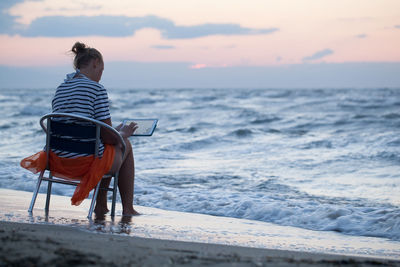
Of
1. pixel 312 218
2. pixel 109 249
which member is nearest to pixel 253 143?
pixel 312 218

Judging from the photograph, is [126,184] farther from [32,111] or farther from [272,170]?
[32,111]

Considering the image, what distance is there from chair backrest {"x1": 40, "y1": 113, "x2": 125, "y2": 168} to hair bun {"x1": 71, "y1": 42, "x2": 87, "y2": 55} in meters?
0.57

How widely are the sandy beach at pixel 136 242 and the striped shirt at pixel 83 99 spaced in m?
0.69

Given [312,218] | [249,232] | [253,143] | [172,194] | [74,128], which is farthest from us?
[253,143]

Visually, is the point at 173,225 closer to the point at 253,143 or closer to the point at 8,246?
the point at 8,246

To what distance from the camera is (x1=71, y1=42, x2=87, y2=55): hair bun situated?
160 inches

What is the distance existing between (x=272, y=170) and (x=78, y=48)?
4718 millimetres

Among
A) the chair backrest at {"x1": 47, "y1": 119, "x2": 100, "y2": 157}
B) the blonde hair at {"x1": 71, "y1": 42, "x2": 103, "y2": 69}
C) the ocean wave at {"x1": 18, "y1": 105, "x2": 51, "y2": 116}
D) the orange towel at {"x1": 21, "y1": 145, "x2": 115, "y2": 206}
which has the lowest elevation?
the ocean wave at {"x1": 18, "y1": 105, "x2": 51, "y2": 116}

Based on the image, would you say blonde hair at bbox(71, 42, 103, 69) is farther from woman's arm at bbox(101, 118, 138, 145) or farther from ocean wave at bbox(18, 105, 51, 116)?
ocean wave at bbox(18, 105, 51, 116)

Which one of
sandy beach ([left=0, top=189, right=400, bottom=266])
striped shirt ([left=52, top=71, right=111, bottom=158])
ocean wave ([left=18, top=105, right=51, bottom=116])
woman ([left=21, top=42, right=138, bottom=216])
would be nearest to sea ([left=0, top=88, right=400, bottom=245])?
sandy beach ([left=0, top=189, right=400, bottom=266])

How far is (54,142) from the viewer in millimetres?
4043

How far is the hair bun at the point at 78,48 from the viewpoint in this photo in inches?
160

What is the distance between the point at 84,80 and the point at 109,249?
5.94 feet

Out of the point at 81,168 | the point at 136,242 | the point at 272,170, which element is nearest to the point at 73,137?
the point at 81,168
